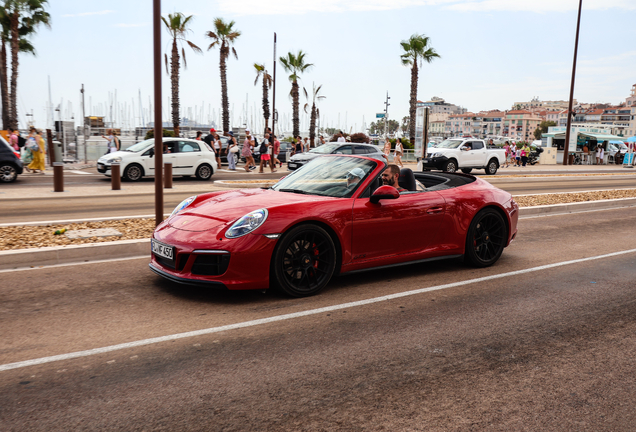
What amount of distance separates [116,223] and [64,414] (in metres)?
6.63

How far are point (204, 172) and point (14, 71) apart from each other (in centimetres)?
2161

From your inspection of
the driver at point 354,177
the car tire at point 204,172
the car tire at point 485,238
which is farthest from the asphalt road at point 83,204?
the car tire at point 485,238

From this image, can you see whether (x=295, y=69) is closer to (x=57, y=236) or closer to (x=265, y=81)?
(x=265, y=81)

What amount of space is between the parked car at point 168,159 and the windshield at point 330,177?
1451cm

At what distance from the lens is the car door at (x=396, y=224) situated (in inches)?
222

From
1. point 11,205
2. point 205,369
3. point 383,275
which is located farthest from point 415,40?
point 205,369

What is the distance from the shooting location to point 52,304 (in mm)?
5004

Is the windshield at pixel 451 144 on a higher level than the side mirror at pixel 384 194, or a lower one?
higher

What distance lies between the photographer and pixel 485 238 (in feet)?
22.7

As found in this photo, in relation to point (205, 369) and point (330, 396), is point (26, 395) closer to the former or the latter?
point (205, 369)

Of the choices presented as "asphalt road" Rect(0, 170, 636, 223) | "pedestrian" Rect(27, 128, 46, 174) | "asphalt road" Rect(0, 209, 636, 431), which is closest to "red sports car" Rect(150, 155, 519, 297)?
"asphalt road" Rect(0, 209, 636, 431)

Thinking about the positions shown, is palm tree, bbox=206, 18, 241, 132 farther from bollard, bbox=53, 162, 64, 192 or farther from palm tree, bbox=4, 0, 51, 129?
bollard, bbox=53, 162, 64, 192

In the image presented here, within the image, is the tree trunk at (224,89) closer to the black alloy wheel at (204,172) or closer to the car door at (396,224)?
the black alloy wheel at (204,172)

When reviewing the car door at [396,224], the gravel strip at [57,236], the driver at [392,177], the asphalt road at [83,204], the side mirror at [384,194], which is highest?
the driver at [392,177]
